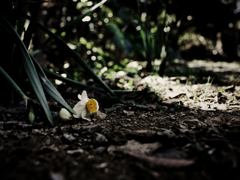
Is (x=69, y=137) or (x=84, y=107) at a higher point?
(x=84, y=107)

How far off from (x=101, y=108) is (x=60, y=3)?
2.39 meters

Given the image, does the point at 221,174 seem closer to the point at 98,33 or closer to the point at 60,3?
the point at 60,3

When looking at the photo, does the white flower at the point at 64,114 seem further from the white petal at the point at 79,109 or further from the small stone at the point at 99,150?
the small stone at the point at 99,150

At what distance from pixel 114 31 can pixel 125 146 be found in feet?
6.81

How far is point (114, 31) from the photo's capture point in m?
2.47

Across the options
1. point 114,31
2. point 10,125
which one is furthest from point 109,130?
point 114,31

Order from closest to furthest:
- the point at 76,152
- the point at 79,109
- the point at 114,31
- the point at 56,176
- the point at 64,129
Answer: the point at 56,176 < the point at 76,152 < the point at 64,129 < the point at 79,109 < the point at 114,31

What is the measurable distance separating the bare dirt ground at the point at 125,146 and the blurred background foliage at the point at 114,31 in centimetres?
56

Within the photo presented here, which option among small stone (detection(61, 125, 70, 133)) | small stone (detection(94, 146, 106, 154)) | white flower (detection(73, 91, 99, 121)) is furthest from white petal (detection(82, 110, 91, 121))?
small stone (detection(94, 146, 106, 154))

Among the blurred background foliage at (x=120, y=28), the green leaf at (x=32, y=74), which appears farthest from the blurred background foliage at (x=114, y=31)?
the green leaf at (x=32, y=74)

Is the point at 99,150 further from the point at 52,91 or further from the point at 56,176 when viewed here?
the point at 52,91

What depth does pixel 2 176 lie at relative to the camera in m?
0.48

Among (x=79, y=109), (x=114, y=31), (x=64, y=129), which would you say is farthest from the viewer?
(x=114, y=31)

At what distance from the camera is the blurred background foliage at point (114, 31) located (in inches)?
66.1
